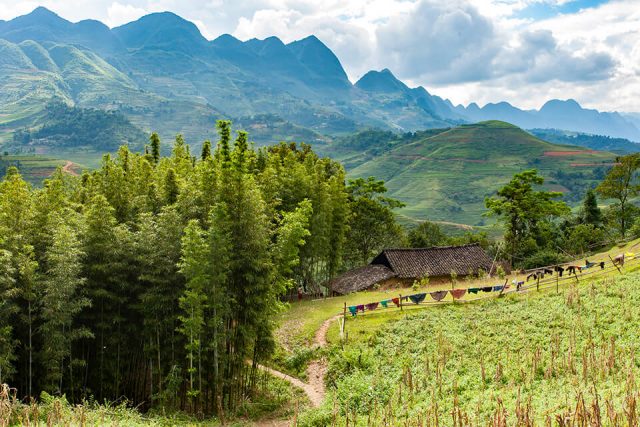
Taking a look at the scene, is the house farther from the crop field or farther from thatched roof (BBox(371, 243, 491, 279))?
the crop field

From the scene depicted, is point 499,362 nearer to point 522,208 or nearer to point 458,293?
point 458,293

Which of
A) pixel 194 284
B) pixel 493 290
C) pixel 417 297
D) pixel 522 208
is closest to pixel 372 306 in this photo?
pixel 417 297

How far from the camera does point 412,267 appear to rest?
38.7 m

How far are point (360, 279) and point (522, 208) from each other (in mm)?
16539

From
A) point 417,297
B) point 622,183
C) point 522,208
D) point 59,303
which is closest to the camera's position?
point 59,303

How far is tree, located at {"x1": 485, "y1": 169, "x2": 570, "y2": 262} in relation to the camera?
42469 mm

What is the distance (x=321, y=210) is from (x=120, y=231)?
18103 mm

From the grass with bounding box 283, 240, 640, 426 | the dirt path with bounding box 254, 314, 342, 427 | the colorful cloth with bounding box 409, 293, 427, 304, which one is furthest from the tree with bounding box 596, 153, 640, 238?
the dirt path with bounding box 254, 314, 342, 427

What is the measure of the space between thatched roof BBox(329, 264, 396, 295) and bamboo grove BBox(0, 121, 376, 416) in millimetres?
17887

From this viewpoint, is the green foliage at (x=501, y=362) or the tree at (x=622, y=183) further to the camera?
the tree at (x=622, y=183)

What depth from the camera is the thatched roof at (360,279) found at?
3775 cm

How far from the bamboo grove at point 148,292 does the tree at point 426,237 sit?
37.5 metres

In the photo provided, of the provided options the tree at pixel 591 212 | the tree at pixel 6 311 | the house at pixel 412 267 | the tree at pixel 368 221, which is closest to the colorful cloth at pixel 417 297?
the house at pixel 412 267

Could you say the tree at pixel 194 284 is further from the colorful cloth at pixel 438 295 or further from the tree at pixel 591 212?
the tree at pixel 591 212
